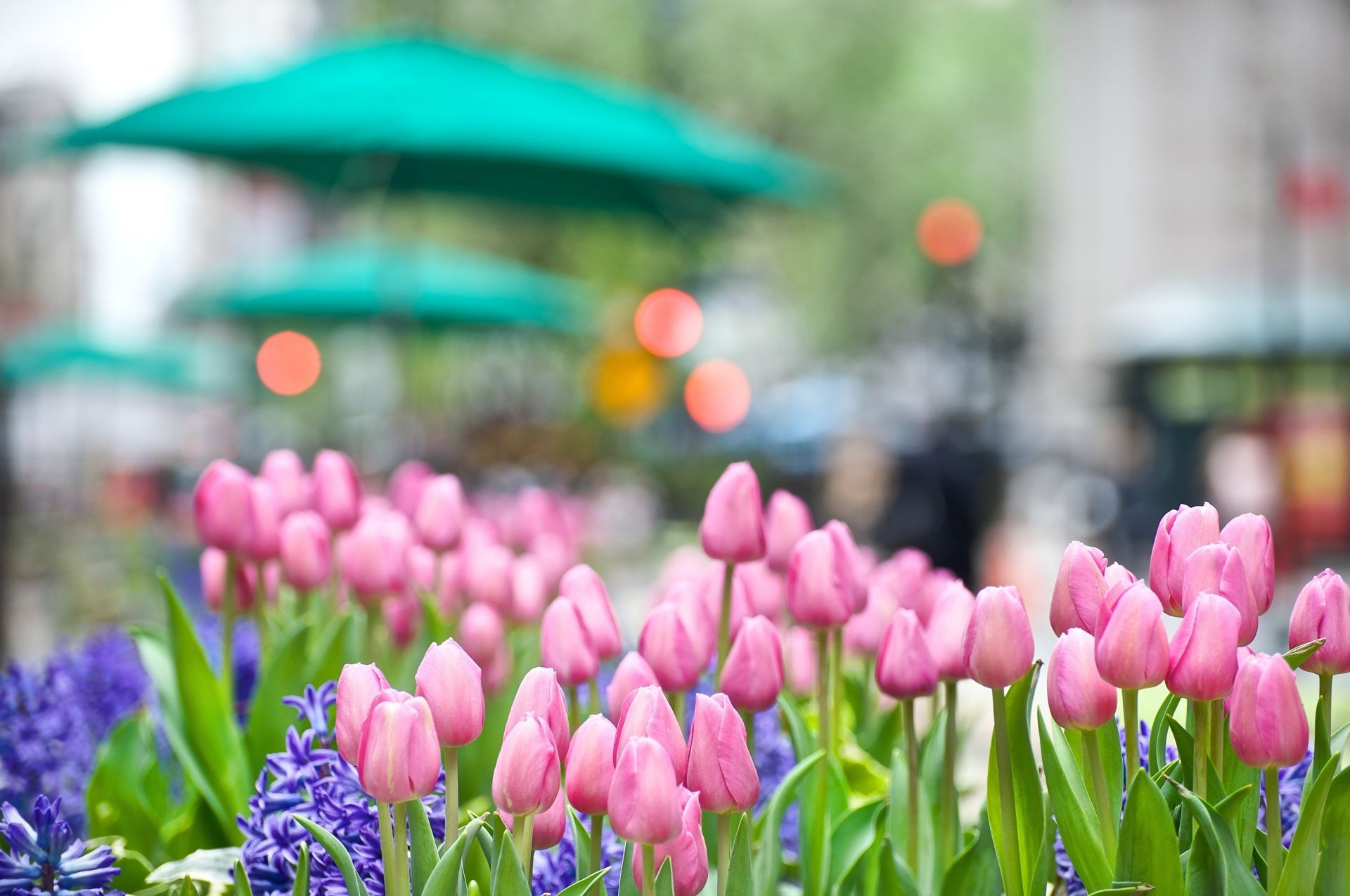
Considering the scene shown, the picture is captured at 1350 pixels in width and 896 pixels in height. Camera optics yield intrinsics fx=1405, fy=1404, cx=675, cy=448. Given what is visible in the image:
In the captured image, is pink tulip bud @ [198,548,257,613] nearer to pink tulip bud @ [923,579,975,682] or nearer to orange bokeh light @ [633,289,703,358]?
pink tulip bud @ [923,579,975,682]

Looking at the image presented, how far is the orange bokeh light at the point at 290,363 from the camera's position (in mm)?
28734

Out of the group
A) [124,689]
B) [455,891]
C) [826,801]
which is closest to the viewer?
[455,891]

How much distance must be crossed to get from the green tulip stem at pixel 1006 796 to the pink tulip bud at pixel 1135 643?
13 cm

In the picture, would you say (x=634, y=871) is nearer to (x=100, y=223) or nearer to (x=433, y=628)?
(x=433, y=628)

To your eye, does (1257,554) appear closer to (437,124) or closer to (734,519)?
(734,519)

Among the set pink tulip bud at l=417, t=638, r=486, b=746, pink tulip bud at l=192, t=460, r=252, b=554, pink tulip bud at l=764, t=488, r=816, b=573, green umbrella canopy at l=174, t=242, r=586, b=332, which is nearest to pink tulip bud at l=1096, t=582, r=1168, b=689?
pink tulip bud at l=417, t=638, r=486, b=746

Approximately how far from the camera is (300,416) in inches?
1082

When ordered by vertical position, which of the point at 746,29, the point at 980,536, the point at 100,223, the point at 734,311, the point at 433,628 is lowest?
the point at 980,536

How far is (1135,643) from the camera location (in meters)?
1.17

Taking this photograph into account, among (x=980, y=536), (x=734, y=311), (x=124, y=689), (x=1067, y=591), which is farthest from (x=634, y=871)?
(x=734, y=311)

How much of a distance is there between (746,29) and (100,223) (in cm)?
1245

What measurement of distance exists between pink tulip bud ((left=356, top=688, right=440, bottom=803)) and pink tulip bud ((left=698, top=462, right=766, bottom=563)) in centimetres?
61

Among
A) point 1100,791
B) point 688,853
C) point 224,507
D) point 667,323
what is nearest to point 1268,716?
point 1100,791

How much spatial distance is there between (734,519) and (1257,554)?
0.62 m
